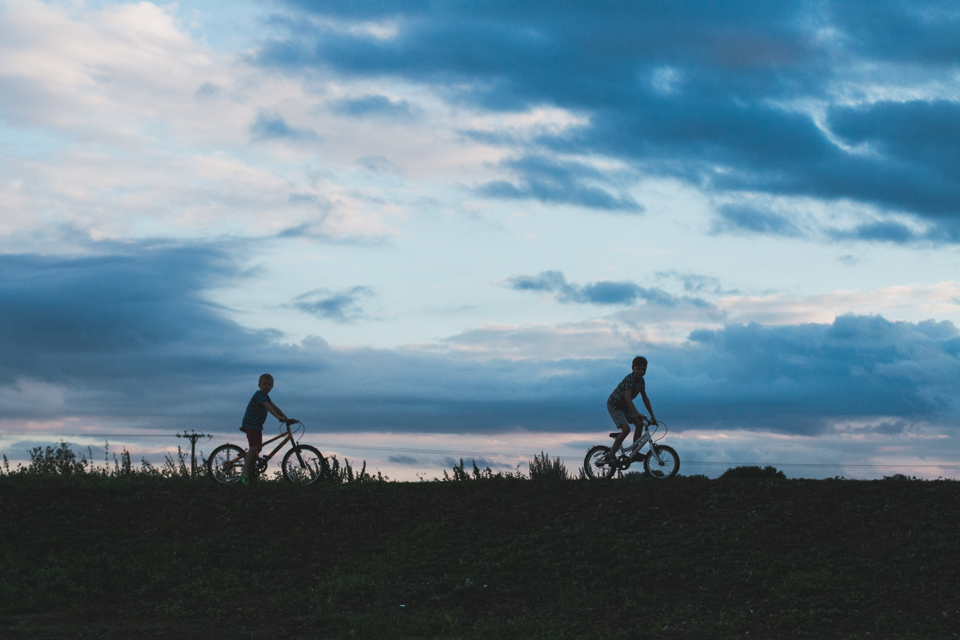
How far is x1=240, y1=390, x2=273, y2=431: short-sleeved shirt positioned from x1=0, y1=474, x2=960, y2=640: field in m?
1.29

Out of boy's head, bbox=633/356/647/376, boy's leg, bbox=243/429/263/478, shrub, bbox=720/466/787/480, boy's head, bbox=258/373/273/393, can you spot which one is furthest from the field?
shrub, bbox=720/466/787/480

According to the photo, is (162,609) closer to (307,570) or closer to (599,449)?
(307,570)

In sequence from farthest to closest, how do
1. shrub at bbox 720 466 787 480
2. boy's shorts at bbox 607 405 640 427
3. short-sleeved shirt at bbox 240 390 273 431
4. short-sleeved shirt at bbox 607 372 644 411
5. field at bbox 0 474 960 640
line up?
shrub at bbox 720 466 787 480, short-sleeved shirt at bbox 240 390 273 431, boy's shorts at bbox 607 405 640 427, short-sleeved shirt at bbox 607 372 644 411, field at bbox 0 474 960 640

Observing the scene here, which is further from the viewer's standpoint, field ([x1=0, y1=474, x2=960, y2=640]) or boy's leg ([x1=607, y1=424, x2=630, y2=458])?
boy's leg ([x1=607, y1=424, x2=630, y2=458])

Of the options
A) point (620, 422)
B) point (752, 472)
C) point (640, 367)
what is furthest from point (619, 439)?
point (752, 472)

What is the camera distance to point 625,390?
692 inches

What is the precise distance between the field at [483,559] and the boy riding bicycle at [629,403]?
1094 mm

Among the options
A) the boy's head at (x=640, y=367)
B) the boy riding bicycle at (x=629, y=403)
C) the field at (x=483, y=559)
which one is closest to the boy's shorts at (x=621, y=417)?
the boy riding bicycle at (x=629, y=403)

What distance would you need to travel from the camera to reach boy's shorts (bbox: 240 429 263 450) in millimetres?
18219

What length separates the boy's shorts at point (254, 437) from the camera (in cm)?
1822

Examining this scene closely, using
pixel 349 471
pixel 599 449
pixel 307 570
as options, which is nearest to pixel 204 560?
pixel 307 570

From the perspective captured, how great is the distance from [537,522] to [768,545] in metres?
3.99

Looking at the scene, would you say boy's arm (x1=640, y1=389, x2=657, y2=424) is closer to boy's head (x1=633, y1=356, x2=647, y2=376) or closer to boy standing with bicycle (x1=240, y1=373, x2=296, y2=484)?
boy's head (x1=633, y1=356, x2=647, y2=376)

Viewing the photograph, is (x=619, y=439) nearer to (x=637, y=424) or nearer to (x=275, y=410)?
(x=637, y=424)
